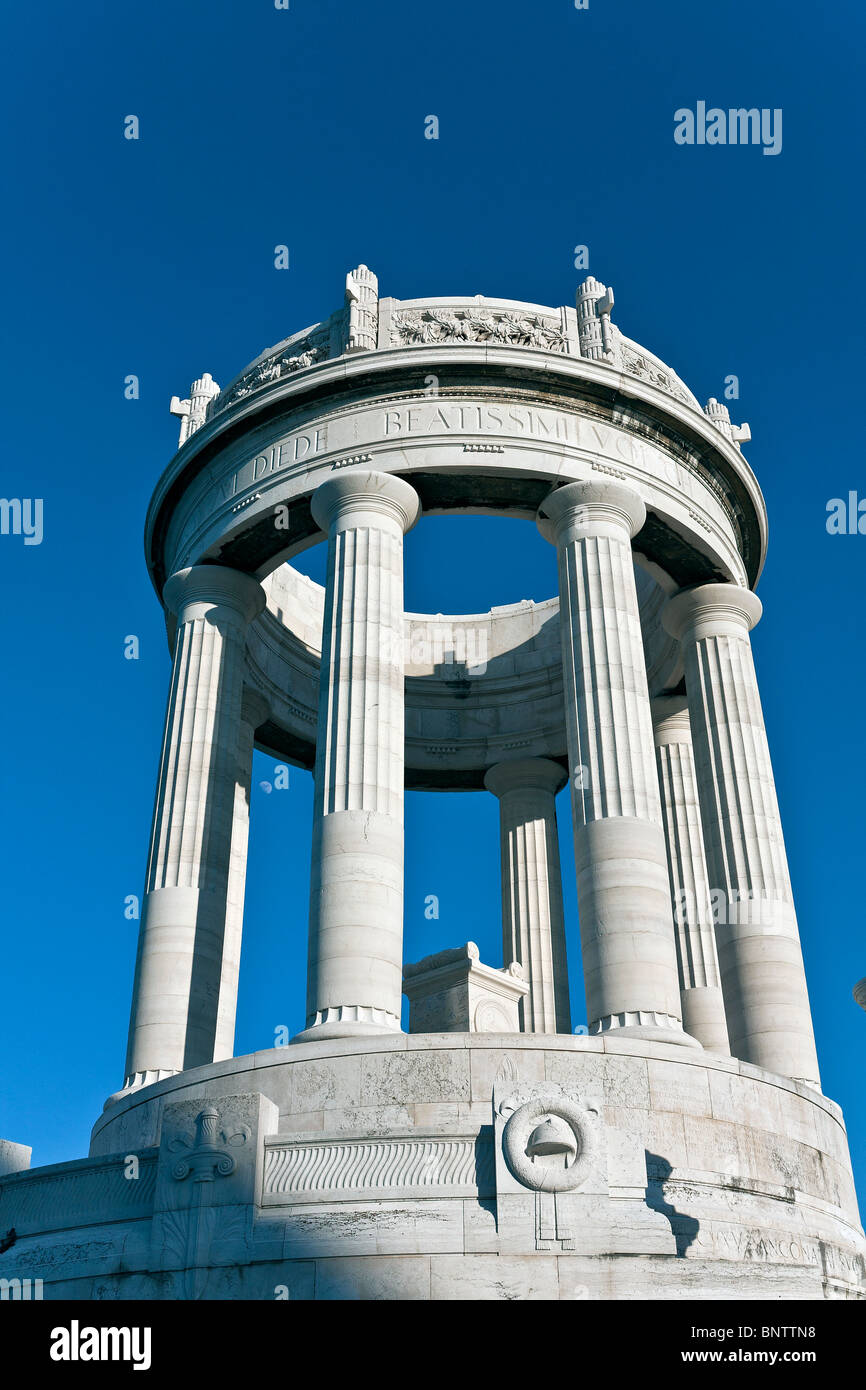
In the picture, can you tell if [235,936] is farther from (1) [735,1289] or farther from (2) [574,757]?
(1) [735,1289]

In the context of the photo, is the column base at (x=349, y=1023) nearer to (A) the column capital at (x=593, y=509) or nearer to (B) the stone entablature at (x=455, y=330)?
(A) the column capital at (x=593, y=509)

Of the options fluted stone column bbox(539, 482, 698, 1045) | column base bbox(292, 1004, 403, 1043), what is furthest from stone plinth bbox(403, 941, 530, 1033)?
column base bbox(292, 1004, 403, 1043)

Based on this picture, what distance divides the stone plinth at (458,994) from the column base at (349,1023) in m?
10.4

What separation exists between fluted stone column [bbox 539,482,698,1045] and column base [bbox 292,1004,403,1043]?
16.5ft

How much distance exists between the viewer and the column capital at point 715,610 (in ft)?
131

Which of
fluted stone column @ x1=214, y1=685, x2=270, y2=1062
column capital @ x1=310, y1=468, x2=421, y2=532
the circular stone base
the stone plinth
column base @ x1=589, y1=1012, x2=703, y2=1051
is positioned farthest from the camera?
fluted stone column @ x1=214, y1=685, x2=270, y2=1062

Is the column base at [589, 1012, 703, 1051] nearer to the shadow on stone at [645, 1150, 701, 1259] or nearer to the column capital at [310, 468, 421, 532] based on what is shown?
the shadow on stone at [645, 1150, 701, 1259]

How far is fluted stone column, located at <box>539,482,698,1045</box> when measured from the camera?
29.3 metres

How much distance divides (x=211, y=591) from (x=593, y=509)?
39.8 ft

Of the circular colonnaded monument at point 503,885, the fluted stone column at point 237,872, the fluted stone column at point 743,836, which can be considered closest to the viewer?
A: the circular colonnaded monument at point 503,885

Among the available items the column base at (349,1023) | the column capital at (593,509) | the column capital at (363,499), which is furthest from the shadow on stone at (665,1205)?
the column capital at (363,499)

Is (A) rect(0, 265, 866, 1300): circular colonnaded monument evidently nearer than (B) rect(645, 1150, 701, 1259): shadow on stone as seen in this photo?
No

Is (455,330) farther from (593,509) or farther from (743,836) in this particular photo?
(743,836)
